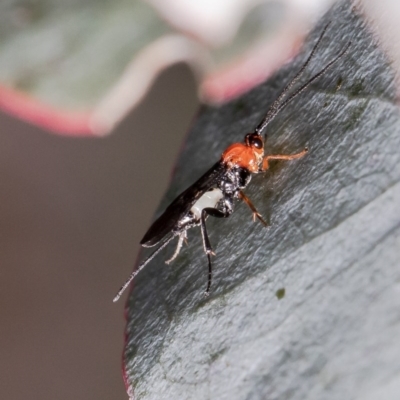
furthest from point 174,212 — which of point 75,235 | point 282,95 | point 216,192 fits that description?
point 75,235

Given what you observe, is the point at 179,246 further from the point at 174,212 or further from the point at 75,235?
the point at 75,235

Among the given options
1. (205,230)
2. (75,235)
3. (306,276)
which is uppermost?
(75,235)

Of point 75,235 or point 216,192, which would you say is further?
point 75,235

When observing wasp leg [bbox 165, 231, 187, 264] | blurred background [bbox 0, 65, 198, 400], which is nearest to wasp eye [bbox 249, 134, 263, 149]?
wasp leg [bbox 165, 231, 187, 264]

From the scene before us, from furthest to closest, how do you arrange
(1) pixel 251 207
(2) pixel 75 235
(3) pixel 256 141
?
(2) pixel 75 235, (3) pixel 256 141, (1) pixel 251 207

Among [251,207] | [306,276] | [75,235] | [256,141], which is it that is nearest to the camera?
[306,276]

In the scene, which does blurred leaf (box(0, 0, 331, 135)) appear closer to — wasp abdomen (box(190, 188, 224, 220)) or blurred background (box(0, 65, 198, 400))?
wasp abdomen (box(190, 188, 224, 220))
